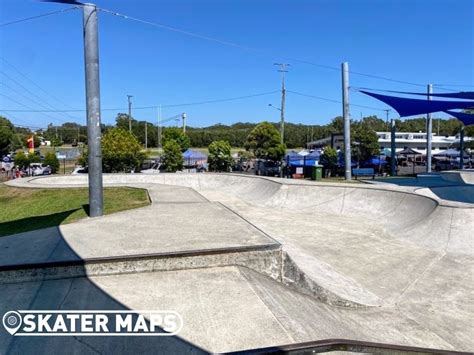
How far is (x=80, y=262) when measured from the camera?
479 cm

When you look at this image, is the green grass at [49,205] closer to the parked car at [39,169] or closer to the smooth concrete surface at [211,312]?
the smooth concrete surface at [211,312]

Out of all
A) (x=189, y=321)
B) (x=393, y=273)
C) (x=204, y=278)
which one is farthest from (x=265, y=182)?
(x=189, y=321)

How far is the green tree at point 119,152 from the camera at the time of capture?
95.1 ft

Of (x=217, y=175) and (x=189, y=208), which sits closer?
(x=189, y=208)

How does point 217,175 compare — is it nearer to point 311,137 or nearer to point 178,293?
point 178,293

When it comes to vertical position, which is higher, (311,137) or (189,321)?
Result: (311,137)

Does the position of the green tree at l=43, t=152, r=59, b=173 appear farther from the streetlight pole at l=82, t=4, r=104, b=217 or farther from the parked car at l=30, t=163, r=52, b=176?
the streetlight pole at l=82, t=4, r=104, b=217

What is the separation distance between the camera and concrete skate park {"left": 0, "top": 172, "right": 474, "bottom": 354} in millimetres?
3586

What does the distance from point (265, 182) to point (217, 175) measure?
4.65 m

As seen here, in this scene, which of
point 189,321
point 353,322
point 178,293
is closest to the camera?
point 189,321

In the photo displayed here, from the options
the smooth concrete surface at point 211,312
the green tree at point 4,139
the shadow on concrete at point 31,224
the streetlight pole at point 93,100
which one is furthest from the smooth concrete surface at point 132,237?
the green tree at point 4,139

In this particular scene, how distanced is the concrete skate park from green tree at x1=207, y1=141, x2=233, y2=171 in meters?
27.4

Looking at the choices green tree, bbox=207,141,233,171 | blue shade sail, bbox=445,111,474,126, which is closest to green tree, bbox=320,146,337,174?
green tree, bbox=207,141,233,171

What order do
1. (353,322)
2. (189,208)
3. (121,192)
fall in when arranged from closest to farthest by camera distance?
(353,322), (189,208), (121,192)
